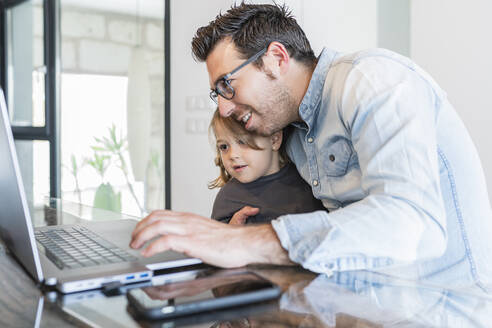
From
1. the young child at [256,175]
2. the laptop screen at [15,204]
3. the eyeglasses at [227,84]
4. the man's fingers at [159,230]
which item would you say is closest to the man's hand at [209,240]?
the man's fingers at [159,230]

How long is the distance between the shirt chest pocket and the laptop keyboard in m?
0.56

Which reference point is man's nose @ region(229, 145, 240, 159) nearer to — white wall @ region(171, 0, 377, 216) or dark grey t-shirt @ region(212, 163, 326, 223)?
dark grey t-shirt @ region(212, 163, 326, 223)

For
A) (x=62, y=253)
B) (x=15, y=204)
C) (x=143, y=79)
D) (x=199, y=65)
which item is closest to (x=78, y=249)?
(x=62, y=253)

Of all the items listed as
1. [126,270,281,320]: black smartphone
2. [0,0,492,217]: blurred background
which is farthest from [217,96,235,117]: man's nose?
[0,0,492,217]: blurred background

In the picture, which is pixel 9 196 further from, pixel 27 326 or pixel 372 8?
pixel 372 8

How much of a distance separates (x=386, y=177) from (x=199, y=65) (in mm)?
2006

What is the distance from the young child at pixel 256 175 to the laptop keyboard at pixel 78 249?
599 millimetres

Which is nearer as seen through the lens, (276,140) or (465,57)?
(276,140)

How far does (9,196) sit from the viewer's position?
0.78 m

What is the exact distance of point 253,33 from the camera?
4.16 ft

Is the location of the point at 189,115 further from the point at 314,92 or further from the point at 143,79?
the point at 314,92

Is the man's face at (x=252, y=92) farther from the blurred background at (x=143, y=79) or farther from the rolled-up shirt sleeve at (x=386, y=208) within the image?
the blurred background at (x=143, y=79)

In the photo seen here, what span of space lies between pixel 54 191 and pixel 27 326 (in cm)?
373

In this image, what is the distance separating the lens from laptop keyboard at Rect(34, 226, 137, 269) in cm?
79
